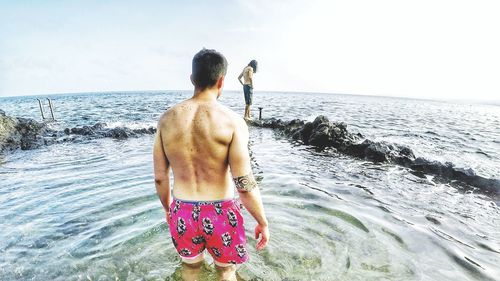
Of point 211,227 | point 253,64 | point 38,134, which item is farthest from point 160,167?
point 38,134

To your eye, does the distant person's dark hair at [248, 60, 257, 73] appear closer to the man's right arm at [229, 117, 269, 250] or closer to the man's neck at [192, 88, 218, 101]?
the man's neck at [192, 88, 218, 101]

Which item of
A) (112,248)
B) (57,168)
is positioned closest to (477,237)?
(112,248)

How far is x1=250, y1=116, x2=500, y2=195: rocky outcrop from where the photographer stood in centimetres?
842

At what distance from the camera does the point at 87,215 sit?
588 cm

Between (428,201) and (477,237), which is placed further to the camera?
(428,201)

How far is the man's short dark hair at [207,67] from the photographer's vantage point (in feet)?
8.55

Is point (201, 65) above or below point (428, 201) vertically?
above

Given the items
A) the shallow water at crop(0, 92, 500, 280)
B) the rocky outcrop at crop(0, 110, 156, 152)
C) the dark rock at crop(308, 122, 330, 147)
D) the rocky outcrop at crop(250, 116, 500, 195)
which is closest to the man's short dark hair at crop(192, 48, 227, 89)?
the shallow water at crop(0, 92, 500, 280)

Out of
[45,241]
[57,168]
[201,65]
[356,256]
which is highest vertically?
[201,65]

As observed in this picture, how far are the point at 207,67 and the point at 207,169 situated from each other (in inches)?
36.6

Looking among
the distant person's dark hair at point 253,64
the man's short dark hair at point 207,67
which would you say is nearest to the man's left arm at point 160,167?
the man's short dark hair at point 207,67

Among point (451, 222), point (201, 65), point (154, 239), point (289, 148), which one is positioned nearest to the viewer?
point (201, 65)

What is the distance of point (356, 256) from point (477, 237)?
2.51 meters

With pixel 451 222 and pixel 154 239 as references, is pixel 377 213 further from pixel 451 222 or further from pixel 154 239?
pixel 154 239
